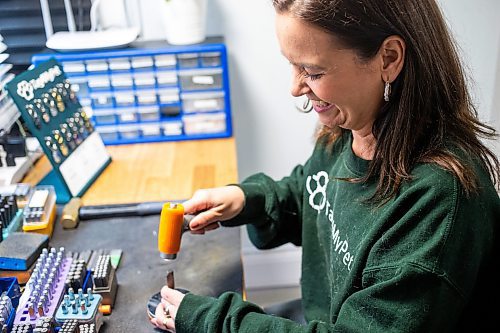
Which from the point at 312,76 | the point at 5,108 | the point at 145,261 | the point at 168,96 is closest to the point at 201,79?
the point at 168,96

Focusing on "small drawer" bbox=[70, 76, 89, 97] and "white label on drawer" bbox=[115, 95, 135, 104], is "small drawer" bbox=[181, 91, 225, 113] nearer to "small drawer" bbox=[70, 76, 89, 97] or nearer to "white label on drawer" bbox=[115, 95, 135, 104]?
"white label on drawer" bbox=[115, 95, 135, 104]

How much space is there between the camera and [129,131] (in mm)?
1631

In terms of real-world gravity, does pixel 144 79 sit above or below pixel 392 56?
below

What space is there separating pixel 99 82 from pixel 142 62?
0.13m

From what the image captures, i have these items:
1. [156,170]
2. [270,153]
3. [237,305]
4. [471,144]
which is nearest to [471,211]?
[471,144]

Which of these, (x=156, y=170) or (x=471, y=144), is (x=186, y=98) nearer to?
(x=156, y=170)

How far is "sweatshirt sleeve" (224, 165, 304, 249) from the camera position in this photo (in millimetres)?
1177

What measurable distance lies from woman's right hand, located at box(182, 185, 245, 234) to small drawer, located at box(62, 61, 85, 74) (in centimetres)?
63

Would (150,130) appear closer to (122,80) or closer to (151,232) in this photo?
(122,80)

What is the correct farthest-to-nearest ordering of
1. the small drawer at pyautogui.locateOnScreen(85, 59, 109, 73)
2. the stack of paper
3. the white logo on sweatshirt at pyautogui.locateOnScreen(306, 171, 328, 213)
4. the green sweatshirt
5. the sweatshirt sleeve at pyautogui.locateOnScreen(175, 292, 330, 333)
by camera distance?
the small drawer at pyautogui.locateOnScreen(85, 59, 109, 73), the stack of paper, the white logo on sweatshirt at pyautogui.locateOnScreen(306, 171, 328, 213), the sweatshirt sleeve at pyautogui.locateOnScreen(175, 292, 330, 333), the green sweatshirt

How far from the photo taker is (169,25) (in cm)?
159

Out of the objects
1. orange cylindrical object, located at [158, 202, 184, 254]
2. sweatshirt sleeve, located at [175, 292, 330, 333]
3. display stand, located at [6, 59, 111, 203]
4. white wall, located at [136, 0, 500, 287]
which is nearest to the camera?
sweatshirt sleeve, located at [175, 292, 330, 333]

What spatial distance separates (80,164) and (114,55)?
1.09ft

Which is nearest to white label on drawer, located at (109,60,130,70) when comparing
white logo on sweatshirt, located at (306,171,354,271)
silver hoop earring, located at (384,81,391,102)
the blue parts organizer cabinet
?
the blue parts organizer cabinet
